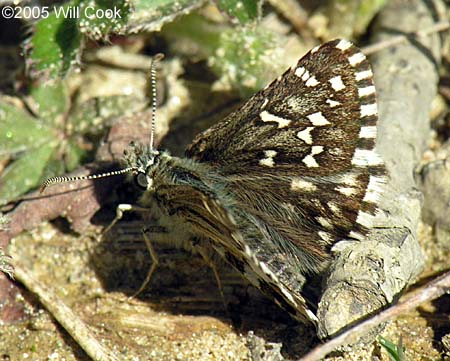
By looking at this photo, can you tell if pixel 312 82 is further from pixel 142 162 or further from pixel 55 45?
pixel 55 45

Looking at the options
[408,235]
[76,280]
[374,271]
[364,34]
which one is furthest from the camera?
[364,34]

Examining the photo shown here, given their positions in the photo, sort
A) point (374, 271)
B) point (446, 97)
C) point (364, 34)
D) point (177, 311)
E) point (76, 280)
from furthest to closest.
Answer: point (364, 34), point (446, 97), point (76, 280), point (177, 311), point (374, 271)

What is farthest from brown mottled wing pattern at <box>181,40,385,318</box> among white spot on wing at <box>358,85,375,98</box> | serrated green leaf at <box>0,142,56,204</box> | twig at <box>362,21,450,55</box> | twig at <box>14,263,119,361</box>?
serrated green leaf at <box>0,142,56,204</box>

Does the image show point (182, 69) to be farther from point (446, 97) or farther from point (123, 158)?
point (446, 97)

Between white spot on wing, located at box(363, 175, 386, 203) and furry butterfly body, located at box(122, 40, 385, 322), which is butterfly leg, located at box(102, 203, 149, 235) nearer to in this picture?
furry butterfly body, located at box(122, 40, 385, 322)

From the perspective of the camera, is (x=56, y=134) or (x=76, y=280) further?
(x=56, y=134)

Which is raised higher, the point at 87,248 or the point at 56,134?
the point at 56,134

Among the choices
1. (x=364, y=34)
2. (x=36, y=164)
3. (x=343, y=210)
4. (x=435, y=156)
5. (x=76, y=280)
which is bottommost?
(x=76, y=280)

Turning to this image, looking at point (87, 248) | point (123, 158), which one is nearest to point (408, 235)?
point (123, 158)

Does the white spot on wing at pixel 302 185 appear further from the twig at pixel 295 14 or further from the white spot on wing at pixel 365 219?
the twig at pixel 295 14
